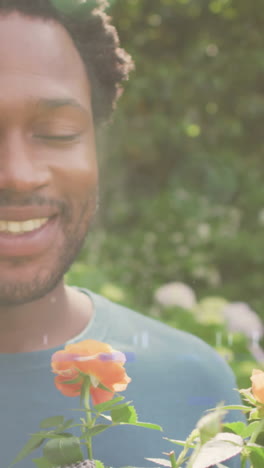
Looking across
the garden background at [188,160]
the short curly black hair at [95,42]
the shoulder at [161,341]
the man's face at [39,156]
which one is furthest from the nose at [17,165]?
the garden background at [188,160]

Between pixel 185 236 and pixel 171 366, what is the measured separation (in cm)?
324

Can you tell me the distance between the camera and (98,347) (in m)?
0.64

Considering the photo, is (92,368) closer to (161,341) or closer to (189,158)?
(161,341)

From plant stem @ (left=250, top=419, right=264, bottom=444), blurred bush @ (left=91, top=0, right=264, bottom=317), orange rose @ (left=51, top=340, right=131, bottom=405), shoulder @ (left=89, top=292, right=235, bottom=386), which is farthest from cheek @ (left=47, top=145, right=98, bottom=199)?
blurred bush @ (left=91, top=0, right=264, bottom=317)

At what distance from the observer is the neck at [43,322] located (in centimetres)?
110

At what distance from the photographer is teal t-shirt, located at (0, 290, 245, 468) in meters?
0.97

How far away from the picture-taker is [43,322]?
1142mm

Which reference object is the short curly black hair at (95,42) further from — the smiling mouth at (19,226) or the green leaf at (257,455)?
the green leaf at (257,455)

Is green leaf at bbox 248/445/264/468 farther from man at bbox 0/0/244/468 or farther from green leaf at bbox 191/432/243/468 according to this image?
man at bbox 0/0/244/468

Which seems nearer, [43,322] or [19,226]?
[19,226]

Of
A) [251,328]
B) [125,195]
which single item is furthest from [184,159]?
[251,328]

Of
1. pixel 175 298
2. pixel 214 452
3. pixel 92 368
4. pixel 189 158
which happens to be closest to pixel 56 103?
pixel 92 368

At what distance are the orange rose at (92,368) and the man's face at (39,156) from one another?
1.25ft

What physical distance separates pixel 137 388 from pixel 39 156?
0.42 meters
